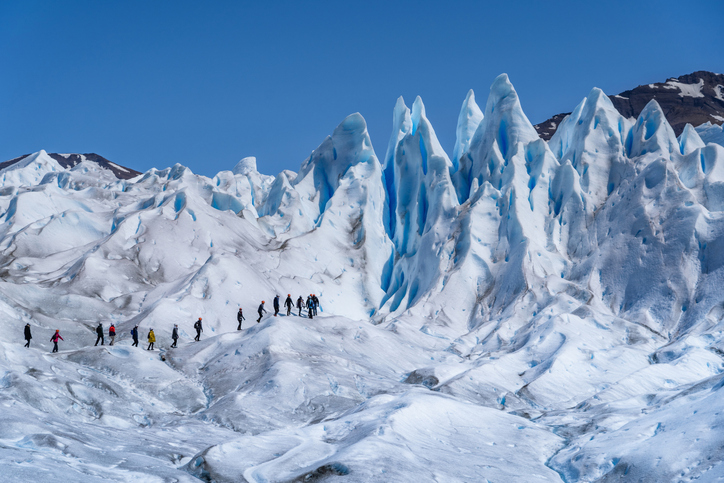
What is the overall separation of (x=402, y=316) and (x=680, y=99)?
81121 mm

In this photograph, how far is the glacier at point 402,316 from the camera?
14.6 meters

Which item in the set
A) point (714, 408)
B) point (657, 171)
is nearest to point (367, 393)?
point (714, 408)

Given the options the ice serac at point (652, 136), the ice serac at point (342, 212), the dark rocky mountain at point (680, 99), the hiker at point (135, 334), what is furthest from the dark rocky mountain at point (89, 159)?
the hiker at point (135, 334)

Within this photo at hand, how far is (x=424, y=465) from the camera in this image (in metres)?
→ 13.9

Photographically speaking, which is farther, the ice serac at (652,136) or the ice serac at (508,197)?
the ice serac at (652,136)

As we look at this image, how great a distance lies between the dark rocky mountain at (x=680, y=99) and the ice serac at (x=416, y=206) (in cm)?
4217

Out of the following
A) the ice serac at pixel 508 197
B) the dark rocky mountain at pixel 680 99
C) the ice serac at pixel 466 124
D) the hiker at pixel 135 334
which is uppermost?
the dark rocky mountain at pixel 680 99

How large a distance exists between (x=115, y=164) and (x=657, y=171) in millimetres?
123532

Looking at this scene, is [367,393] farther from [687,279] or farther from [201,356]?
[687,279]

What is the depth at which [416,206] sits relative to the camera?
54.5m

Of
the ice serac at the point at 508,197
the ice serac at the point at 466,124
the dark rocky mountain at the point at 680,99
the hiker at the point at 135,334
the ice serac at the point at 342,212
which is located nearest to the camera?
the hiker at the point at 135,334

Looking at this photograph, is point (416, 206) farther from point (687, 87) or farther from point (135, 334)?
point (687, 87)

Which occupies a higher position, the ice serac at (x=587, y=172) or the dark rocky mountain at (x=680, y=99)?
the dark rocky mountain at (x=680, y=99)

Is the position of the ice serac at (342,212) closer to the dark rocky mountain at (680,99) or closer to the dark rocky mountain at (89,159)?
the dark rocky mountain at (680,99)
